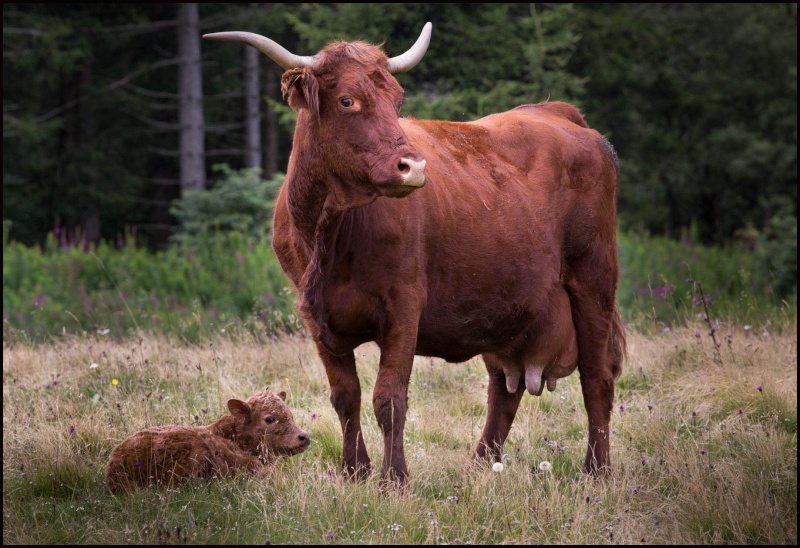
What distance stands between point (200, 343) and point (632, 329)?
4.34 metres

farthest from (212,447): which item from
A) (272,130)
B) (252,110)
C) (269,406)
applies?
(272,130)

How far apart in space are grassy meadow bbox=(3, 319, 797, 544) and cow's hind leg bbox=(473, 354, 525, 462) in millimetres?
189

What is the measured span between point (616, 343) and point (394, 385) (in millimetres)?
2165

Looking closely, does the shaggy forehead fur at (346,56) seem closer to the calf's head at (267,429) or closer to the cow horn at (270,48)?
the cow horn at (270,48)

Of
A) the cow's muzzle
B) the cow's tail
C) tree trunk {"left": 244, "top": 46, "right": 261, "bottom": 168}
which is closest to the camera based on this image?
the cow's muzzle

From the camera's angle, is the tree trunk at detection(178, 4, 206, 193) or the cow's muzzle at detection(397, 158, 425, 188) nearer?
the cow's muzzle at detection(397, 158, 425, 188)

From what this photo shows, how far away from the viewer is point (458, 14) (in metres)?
14.7

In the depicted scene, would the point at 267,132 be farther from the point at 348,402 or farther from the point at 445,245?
the point at 348,402

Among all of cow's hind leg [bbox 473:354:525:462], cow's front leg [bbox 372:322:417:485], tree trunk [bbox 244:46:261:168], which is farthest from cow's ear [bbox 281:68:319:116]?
tree trunk [bbox 244:46:261:168]

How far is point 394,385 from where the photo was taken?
455 centimetres

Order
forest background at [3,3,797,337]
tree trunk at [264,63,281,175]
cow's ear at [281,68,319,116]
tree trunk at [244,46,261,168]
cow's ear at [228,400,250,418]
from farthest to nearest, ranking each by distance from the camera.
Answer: tree trunk at [264,63,281,175] → tree trunk at [244,46,261,168] → forest background at [3,3,797,337] → cow's ear at [228,400,250,418] → cow's ear at [281,68,319,116]

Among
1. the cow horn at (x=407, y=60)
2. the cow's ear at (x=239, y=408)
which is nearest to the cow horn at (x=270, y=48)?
the cow horn at (x=407, y=60)

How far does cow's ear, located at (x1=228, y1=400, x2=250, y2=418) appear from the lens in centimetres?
511

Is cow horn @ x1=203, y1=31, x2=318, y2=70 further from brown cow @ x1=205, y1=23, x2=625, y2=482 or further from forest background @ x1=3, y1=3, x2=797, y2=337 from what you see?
forest background @ x1=3, y1=3, x2=797, y2=337
